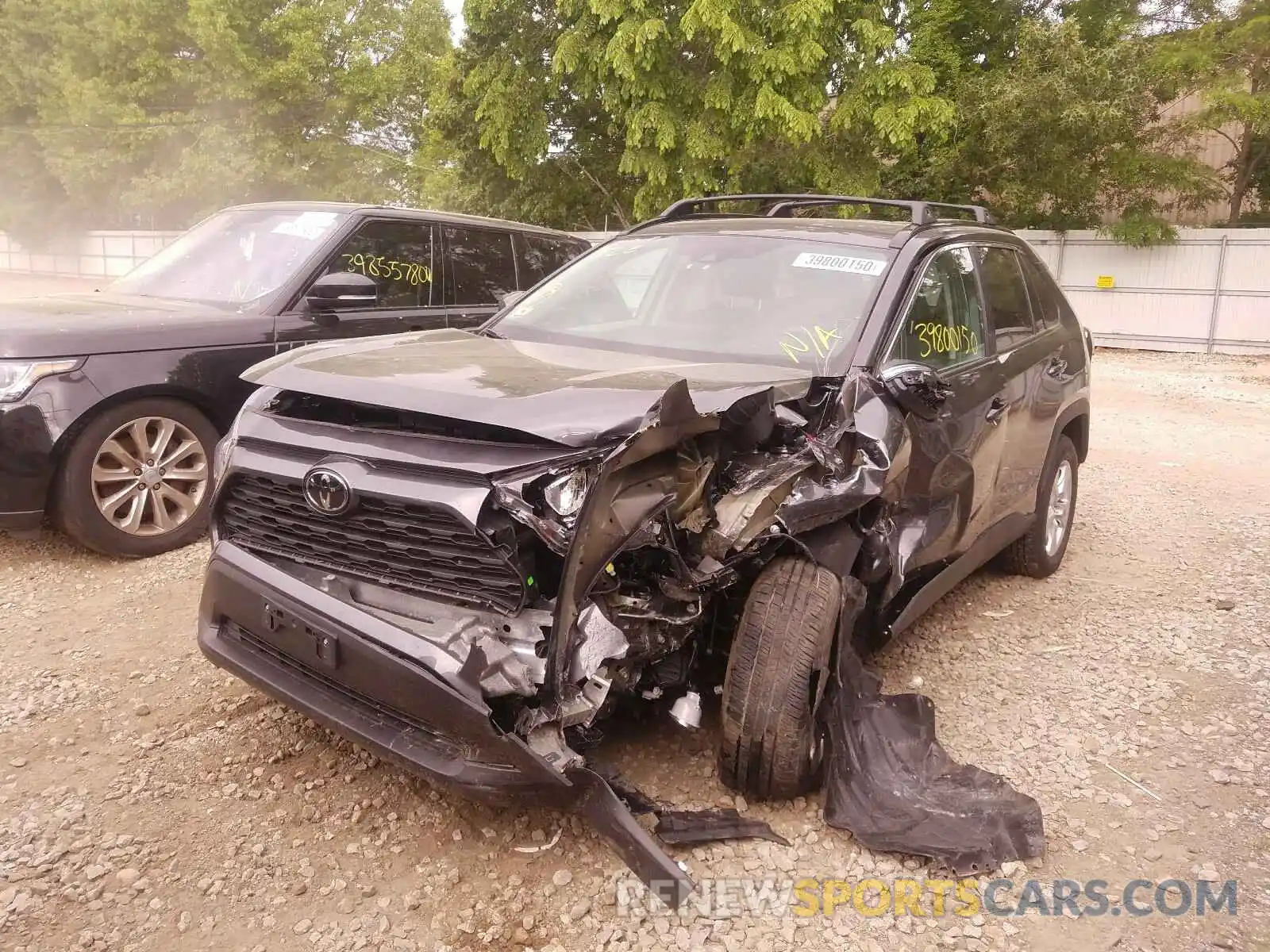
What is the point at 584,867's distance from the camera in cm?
267

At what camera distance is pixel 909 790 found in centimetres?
289

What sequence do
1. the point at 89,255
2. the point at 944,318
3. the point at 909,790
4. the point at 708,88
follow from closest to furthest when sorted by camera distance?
the point at 909,790 → the point at 944,318 → the point at 708,88 → the point at 89,255

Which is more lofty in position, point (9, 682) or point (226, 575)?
point (226, 575)

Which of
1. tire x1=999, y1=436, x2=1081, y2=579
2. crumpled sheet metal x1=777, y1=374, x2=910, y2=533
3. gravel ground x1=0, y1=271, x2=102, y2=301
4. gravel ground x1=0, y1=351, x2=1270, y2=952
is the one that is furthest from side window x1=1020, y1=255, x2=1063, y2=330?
gravel ground x1=0, y1=271, x2=102, y2=301

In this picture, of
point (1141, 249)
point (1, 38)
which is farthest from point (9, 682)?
point (1, 38)

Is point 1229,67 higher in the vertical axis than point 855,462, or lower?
higher

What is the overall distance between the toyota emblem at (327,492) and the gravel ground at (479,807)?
961 mm

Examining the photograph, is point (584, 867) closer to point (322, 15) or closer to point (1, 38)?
point (322, 15)

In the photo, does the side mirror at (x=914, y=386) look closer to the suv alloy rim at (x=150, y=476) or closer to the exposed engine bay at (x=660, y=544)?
the exposed engine bay at (x=660, y=544)

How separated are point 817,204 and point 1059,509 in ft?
7.22

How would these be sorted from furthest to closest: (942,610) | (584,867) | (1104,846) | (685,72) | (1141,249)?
(1141,249)
(685,72)
(942,610)
(1104,846)
(584,867)

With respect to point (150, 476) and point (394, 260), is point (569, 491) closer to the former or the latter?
A: point (150, 476)

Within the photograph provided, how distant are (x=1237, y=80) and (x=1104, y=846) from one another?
19.6 metres

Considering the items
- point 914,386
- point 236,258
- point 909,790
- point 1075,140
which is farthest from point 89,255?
point 909,790
